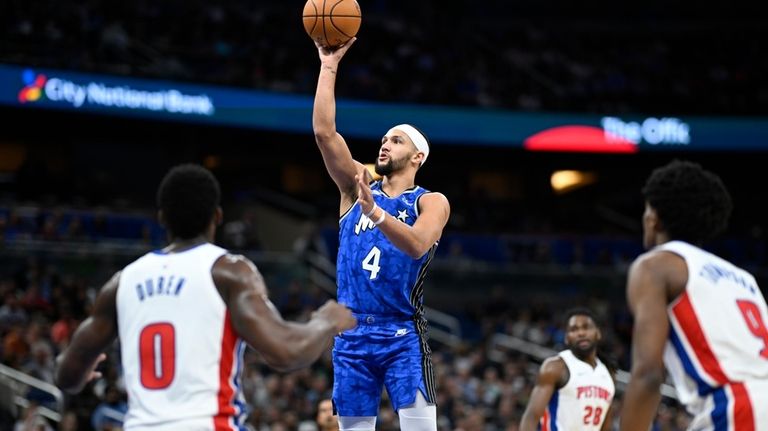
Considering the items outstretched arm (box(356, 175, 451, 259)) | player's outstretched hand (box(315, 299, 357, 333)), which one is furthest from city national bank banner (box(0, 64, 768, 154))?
player's outstretched hand (box(315, 299, 357, 333))

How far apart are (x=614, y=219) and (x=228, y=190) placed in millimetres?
11256

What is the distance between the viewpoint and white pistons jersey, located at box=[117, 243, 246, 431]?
15.7 feet

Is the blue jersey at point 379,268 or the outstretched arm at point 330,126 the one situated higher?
the outstretched arm at point 330,126

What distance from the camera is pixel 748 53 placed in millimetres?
34250

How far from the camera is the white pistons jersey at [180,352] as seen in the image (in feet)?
15.7

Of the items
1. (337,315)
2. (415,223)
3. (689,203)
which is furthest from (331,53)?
(689,203)

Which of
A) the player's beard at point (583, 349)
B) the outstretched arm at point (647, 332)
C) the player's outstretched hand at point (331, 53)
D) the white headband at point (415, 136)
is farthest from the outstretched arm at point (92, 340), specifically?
the player's beard at point (583, 349)

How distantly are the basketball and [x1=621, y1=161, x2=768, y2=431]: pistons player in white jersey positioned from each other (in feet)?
11.6

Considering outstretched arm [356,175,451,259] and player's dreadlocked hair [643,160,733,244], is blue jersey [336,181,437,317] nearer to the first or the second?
outstretched arm [356,175,451,259]

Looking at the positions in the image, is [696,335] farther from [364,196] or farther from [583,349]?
[583,349]

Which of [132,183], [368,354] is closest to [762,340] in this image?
[368,354]

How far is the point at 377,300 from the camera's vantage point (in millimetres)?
7629

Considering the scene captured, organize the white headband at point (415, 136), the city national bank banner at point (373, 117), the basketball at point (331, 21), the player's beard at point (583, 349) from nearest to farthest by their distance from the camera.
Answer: the basketball at point (331, 21), the white headband at point (415, 136), the player's beard at point (583, 349), the city national bank banner at point (373, 117)

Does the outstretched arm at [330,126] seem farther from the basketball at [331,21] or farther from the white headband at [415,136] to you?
the white headband at [415,136]
